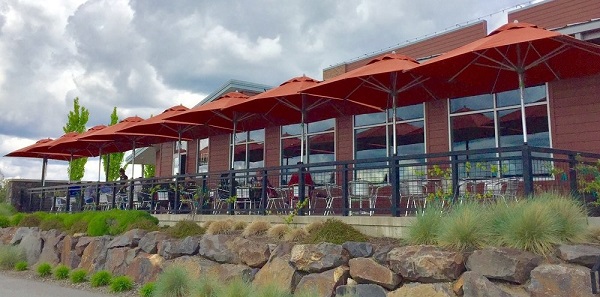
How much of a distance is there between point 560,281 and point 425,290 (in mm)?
1461

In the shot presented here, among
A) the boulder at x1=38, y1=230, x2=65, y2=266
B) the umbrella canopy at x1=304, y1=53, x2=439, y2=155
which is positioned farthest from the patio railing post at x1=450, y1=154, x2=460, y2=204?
the boulder at x1=38, y1=230, x2=65, y2=266

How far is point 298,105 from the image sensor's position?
12.4 meters

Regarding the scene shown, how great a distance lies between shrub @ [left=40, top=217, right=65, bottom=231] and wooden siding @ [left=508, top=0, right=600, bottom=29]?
1242 centimetres

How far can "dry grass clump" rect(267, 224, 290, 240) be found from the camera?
29.9ft

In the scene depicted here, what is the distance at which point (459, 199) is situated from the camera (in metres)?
7.84

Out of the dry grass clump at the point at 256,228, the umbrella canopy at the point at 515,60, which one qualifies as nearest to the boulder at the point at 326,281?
the dry grass clump at the point at 256,228

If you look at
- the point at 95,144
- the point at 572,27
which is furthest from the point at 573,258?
the point at 95,144

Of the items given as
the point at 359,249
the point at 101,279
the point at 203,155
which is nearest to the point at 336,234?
the point at 359,249

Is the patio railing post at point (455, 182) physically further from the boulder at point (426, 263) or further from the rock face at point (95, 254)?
the rock face at point (95, 254)

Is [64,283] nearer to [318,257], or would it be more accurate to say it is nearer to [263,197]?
[263,197]

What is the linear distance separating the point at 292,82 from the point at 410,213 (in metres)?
4.46

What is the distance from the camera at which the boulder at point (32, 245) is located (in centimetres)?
1436

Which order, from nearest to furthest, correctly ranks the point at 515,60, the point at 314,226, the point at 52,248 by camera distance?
the point at 314,226 < the point at 515,60 < the point at 52,248

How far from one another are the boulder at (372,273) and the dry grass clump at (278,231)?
6.12 feet
